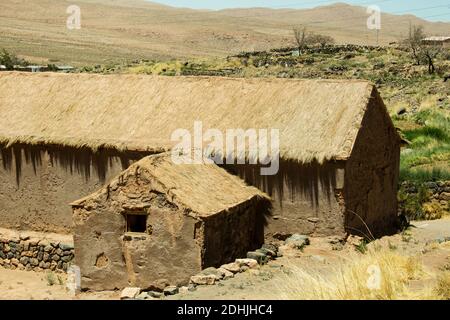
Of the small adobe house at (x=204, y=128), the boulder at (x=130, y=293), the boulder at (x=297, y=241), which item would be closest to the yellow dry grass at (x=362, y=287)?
the boulder at (x=130, y=293)

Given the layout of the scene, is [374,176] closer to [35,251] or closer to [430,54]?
[35,251]

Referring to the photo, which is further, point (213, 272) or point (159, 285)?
point (159, 285)

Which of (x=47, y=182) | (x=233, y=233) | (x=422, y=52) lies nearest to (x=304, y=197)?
(x=233, y=233)

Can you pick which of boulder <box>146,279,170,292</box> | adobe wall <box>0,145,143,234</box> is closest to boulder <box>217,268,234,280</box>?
boulder <box>146,279,170,292</box>

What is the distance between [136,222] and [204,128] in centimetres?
343

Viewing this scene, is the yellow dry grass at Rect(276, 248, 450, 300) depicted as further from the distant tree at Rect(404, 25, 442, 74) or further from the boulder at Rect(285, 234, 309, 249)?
the distant tree at Rect(404, 25, 442, 74)

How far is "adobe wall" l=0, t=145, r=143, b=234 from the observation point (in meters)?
19.9

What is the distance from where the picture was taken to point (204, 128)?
63.1 ft

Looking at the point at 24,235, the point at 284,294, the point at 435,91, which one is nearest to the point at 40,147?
the point at 24,235

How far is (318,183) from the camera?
1772 cm

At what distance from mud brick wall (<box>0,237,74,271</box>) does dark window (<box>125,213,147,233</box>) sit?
305 cm

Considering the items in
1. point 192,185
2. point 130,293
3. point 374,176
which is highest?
point 192,185

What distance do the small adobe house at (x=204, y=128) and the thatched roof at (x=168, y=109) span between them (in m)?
0.03

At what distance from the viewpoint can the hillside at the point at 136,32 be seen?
89650mm
